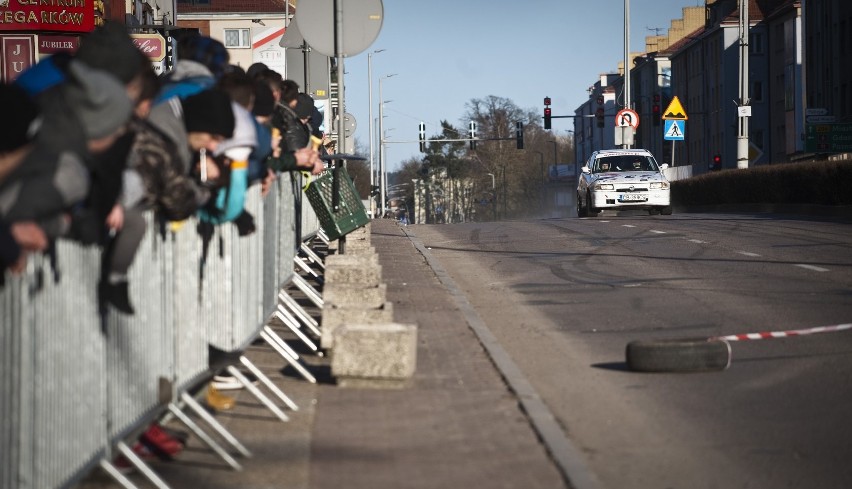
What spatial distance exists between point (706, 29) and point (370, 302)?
98.2 metres

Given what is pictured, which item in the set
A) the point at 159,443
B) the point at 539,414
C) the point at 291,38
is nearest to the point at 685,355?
the point at 539,414

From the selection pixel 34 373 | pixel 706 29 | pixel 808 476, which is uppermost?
Answer: pixel 706 29

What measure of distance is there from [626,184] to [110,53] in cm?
3180

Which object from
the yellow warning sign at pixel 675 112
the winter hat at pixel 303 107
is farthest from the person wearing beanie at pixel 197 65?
the yellow warning sign at pixel 675 112

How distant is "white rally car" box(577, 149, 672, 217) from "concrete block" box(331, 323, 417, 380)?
2779cm

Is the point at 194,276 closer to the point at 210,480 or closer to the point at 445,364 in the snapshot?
the point at 210,480

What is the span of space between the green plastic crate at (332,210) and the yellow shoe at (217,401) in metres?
6.17

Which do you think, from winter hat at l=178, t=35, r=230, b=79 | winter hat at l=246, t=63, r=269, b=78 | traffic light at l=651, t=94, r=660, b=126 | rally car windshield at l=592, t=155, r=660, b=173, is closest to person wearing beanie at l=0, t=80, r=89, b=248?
winter hat at l=178, t=35, r=230, b=79

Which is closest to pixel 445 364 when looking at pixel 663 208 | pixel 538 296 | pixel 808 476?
pixel 808 476

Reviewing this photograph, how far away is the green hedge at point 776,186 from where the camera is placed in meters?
35.3

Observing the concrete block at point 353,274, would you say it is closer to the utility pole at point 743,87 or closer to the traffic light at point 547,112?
the utility pole at point 743,87

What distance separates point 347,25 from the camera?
14898mm

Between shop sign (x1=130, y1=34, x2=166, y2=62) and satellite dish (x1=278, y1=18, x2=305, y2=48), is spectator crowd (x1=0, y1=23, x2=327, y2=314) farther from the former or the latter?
satellite dish (x1=278, y1=18, x2=305, y2=48)

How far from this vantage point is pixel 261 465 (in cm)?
701
